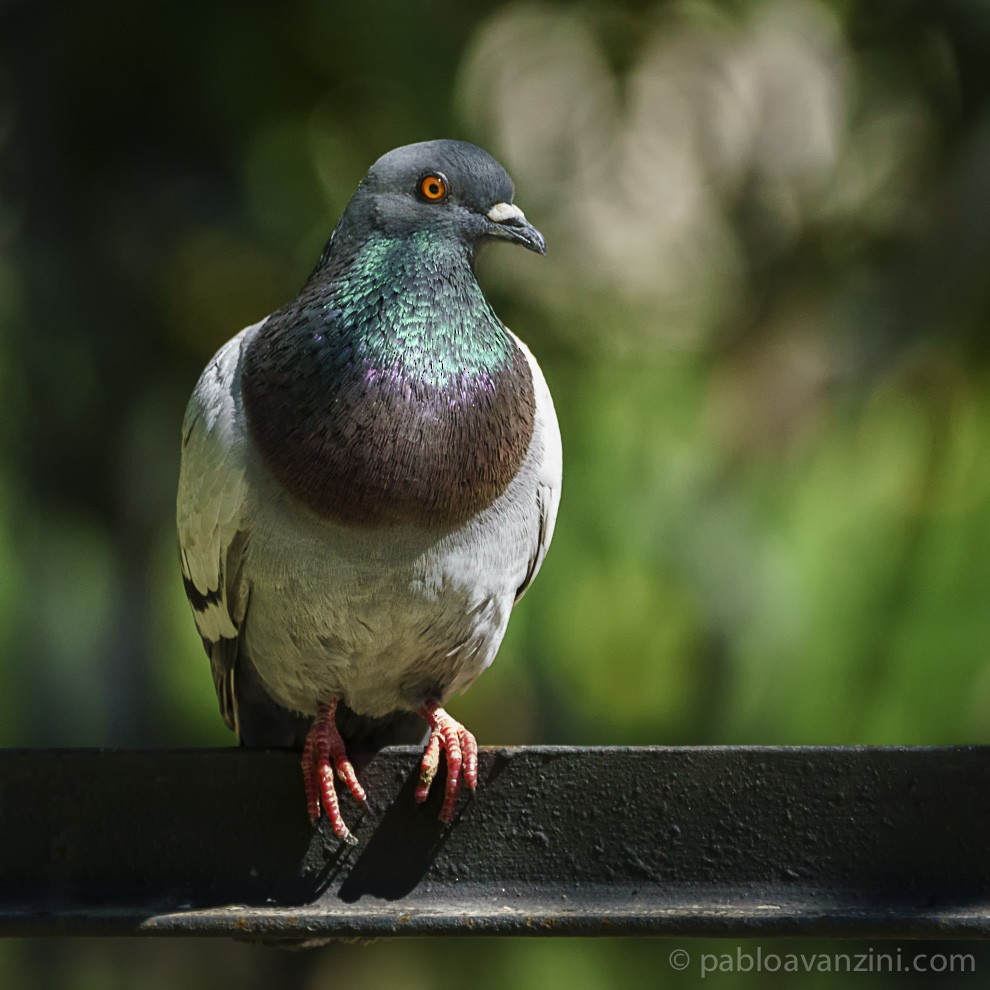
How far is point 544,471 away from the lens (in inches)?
121

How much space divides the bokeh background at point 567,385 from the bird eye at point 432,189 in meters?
2.73

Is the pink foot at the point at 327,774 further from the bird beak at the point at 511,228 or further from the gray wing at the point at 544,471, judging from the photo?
the bird beak at the point at 511,228

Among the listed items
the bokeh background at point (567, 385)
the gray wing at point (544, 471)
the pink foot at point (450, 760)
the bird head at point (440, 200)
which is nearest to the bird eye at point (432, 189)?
the bird head at point (440, 200)

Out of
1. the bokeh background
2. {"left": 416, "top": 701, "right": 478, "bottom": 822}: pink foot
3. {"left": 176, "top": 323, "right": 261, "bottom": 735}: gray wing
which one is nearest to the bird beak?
{"left": 176, "top": 323, "right": 261, "bottom": 735}: gray wing

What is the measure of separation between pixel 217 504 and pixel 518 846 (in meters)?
1.05

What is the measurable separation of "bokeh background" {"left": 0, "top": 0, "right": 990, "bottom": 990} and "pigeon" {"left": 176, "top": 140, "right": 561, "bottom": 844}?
8.43 feet

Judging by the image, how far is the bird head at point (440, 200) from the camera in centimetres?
297

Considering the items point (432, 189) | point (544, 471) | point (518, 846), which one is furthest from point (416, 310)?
point (518, 846)

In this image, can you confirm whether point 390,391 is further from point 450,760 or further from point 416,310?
point 450,760

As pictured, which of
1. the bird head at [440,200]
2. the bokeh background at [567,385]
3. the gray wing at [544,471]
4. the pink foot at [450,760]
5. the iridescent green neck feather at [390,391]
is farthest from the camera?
the bokeh background at [567,385]

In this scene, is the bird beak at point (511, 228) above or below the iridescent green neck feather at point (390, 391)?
above

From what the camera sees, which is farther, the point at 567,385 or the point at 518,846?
the point at 567,385

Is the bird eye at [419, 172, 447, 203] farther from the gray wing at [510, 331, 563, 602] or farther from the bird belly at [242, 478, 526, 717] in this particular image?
the bird belly at [242, 478, 526, 717]

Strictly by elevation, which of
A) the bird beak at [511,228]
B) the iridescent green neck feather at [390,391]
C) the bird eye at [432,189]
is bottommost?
the iridescent green neck feather at [390,391]
